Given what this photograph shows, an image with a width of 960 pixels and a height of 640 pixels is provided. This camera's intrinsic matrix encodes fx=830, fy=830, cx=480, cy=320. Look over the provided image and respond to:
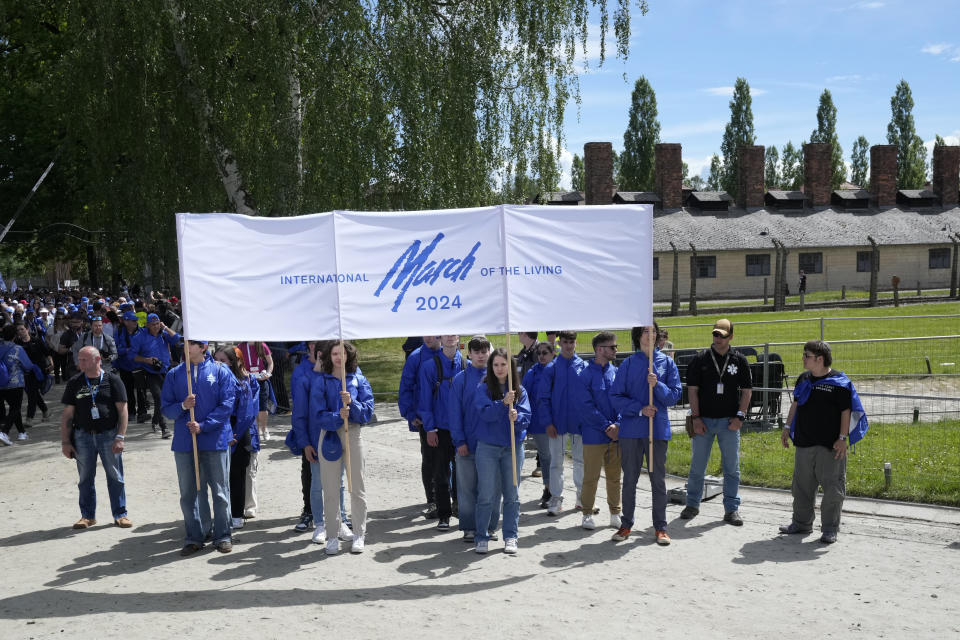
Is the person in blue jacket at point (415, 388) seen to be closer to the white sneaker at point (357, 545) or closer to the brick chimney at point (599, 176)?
the white sneaker at point (357, 545)

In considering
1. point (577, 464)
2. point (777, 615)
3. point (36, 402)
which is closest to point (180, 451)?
point (577, 464)

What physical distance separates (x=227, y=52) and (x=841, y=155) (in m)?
65.2

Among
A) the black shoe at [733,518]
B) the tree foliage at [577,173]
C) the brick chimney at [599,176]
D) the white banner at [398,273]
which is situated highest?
the tree foliage at [577,173]

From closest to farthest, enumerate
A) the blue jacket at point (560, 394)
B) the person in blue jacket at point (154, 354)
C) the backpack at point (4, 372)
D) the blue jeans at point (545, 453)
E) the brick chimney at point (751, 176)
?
1. the blue jacket at point (560, 394)
2. the blue jeans at point (545, 453)
3. the backpack at point (4, 372)
4. the person in blue jacket at point (154, 354)
5. the brick chimney at point (751, 176)

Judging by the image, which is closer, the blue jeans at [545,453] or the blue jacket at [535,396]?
the blue jacket at [535,396]

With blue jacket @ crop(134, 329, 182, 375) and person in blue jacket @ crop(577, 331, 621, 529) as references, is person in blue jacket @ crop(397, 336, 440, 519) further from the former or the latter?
blue jacket @ crop(134, 329, 182, 375)

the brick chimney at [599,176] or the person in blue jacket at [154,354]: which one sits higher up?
the brick chimney at [599,176]

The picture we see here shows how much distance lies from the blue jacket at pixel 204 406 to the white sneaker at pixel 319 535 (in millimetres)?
1176

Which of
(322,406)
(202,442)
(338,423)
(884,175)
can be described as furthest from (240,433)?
(884,175)

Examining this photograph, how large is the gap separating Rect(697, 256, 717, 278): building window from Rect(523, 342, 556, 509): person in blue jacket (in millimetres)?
42111

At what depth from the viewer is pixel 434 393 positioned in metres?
8.48

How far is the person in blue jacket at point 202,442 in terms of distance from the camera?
25.5ft

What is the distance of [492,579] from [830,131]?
7229 cm

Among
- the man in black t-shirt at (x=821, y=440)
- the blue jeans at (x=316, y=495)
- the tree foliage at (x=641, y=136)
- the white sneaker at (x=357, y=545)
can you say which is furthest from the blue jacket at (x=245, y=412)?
the tree foliage at (x=641, y=136)
